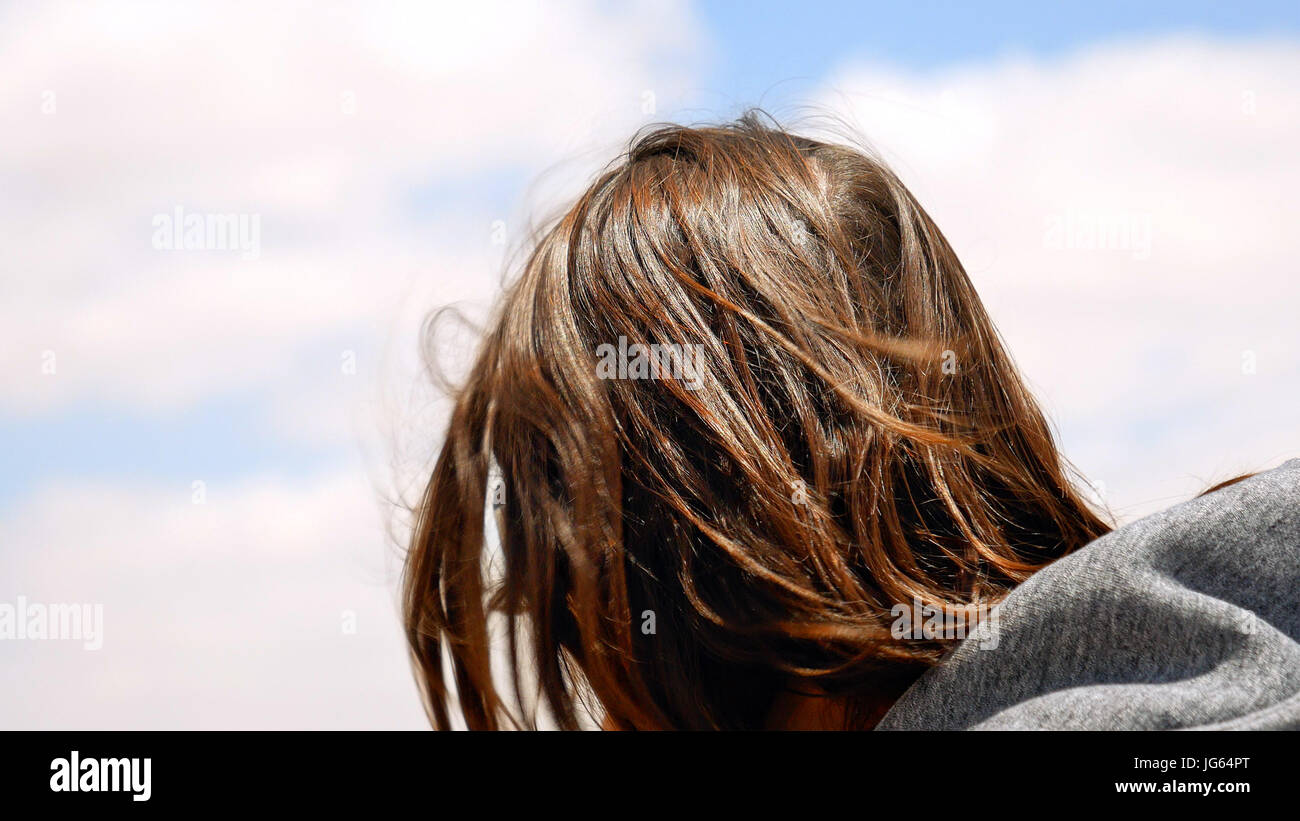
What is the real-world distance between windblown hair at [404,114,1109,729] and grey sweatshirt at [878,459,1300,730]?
97mm

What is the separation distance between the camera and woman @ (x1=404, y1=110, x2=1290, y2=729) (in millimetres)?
1628

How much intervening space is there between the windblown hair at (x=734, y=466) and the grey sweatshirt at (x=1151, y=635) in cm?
10

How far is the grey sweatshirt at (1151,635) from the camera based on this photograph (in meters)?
1.35

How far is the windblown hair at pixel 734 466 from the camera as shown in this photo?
5.38ft

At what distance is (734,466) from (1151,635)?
0.63 m

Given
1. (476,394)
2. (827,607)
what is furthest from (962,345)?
(476,394)

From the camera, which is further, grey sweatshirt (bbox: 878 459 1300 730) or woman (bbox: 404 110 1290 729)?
woman (bbox: 404 110 1290 729)

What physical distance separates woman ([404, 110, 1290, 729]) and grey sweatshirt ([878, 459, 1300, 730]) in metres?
0.02

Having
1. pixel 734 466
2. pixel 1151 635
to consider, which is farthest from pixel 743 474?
pixel 1151 635

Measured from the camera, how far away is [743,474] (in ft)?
5.43

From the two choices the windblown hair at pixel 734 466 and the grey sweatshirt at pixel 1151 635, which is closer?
the grey sweatshirt at pixel 1151 635

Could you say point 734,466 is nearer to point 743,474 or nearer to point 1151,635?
point 743,474

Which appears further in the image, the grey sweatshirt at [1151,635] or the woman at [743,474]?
the woman at [743,474]
